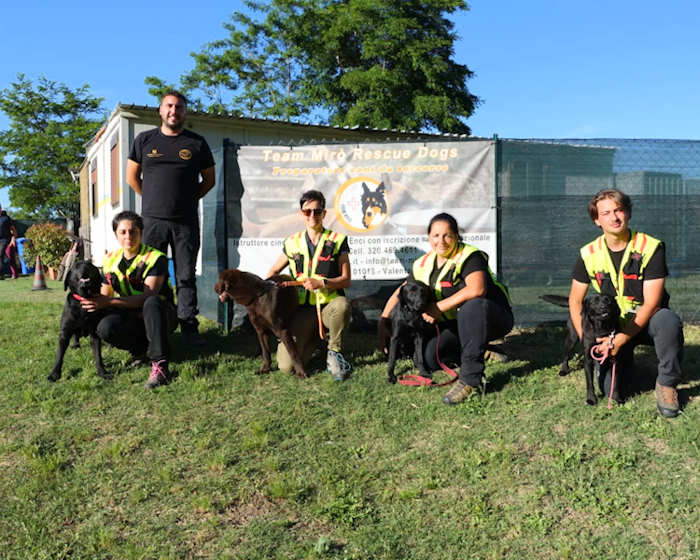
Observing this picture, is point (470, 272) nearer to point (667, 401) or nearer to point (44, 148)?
point (667, 401)

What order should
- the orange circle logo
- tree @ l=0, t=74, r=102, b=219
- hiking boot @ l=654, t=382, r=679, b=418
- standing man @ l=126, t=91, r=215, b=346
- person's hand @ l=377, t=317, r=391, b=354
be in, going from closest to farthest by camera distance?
hiking boot @ l=654, t=382, r=679, b=418 → person's hand @ l=377, t=317, r=391, b=354 → standing man @ l=126, t=91, r=215, b=346 → the orange circle logo → tree @ l=0, t=74, r=102, b=219

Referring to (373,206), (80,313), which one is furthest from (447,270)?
(80,313)

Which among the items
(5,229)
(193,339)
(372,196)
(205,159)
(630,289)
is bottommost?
(193,339)

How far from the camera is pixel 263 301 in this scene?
4.38m

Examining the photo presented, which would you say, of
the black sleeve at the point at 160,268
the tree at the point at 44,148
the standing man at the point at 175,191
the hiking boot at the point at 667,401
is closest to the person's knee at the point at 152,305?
the black sleeve at the point at 160,268

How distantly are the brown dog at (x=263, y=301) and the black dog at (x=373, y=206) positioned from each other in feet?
5.15

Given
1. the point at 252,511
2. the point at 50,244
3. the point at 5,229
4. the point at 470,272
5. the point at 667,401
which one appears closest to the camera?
the point at 252,511

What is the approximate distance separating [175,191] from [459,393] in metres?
2.91

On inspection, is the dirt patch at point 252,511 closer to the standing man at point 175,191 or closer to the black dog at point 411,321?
the black dog at point 411,321

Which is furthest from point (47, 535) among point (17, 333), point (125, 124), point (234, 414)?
point (125, 124)

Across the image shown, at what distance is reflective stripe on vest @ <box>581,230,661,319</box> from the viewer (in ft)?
11.7

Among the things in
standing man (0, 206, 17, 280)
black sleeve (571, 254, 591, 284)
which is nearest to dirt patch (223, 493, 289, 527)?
black sleeve (571, 254, 591, 284)

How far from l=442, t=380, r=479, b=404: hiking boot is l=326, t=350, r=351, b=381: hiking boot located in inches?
32.4

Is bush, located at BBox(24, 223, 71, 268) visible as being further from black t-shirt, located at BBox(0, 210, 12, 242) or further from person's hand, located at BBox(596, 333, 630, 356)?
person's hand, located at BBox(596, 333, 630, 356)
